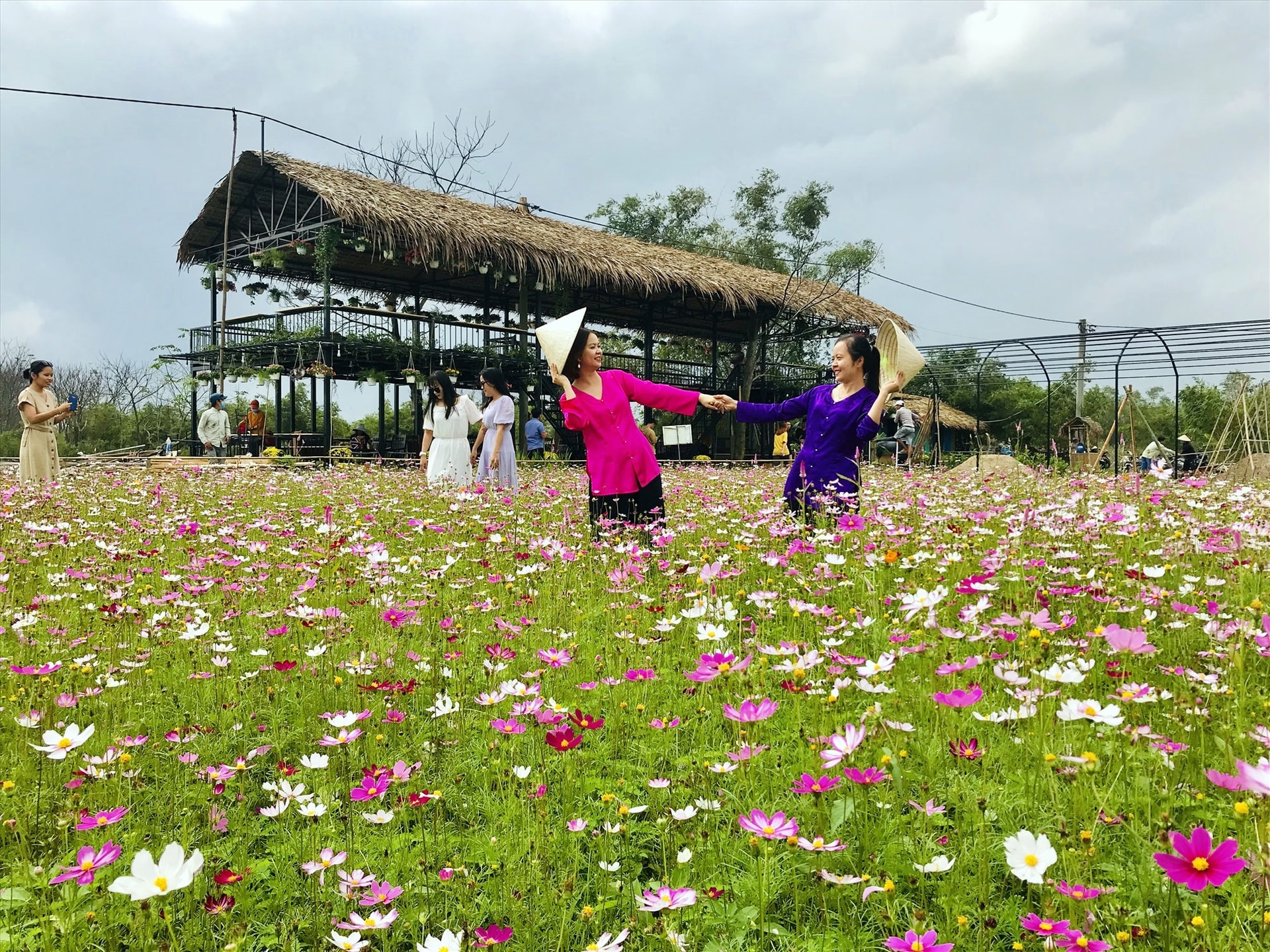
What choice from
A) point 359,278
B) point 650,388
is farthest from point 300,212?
point 650,388

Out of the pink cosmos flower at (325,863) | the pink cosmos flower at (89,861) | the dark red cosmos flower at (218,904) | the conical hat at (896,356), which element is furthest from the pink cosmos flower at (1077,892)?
the conical hat at (896,356)

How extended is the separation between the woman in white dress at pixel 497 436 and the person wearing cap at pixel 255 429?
902 cm

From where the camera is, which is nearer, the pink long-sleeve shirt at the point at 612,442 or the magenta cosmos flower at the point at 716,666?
the magenta cosmos flower at the point at 716,666

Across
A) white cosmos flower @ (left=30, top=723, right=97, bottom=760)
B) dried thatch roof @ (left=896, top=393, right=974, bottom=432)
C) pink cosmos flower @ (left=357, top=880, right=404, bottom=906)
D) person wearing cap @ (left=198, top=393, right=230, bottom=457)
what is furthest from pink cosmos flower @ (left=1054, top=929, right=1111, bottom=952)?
dried thatch roof @ (left=896, top=393, right=974, bottom=432)

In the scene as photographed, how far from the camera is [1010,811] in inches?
69.5

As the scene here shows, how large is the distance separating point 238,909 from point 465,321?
17.2m

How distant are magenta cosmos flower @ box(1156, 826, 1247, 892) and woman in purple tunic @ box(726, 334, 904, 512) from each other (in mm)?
Result: 3432

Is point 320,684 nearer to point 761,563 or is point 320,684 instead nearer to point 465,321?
point 761,563

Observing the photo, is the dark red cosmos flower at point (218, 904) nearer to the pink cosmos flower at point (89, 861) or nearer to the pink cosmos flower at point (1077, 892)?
the pink cosmos flower at point (89, 861)

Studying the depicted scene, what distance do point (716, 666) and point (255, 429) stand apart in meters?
15.2

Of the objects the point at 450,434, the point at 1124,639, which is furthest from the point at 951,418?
the point at 1124,639

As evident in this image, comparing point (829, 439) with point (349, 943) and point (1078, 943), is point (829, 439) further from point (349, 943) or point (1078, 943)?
point (349, 943)

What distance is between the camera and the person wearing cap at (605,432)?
461cm

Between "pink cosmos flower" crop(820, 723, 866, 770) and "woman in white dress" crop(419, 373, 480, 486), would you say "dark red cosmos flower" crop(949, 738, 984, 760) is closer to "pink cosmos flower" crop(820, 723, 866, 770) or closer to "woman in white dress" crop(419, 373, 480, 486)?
"pink cosmos flower" crop(820, 723, 866, 770)
